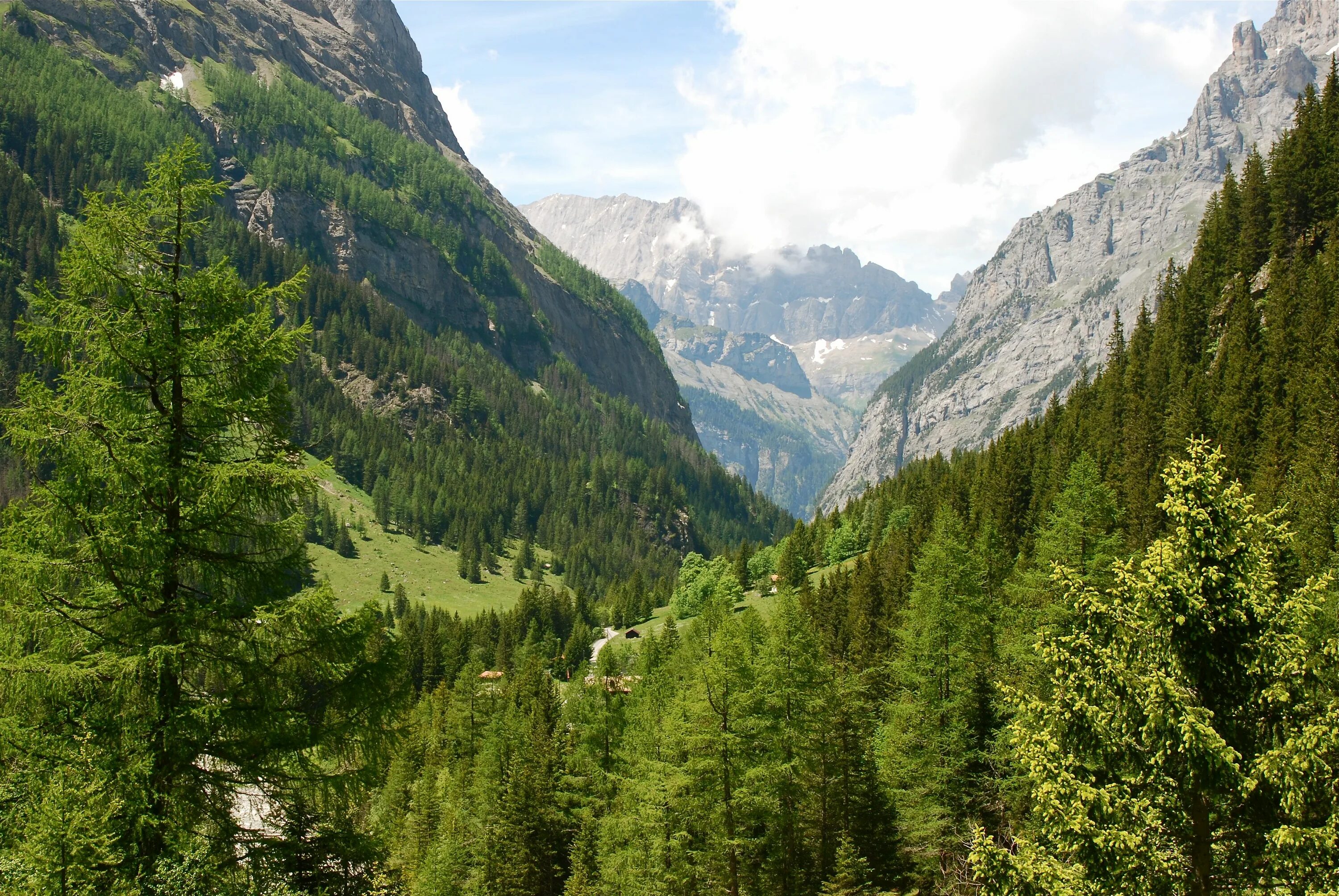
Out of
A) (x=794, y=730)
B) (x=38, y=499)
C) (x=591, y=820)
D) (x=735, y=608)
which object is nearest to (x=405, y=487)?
(x=735, y=608)

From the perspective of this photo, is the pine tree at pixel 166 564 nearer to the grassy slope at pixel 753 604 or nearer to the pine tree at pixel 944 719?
the pine tree at pixel 944 719

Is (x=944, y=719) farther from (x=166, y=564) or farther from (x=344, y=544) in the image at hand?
(x=344, y=544)

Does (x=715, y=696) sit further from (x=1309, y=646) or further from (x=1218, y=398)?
(x=1218, y=398)

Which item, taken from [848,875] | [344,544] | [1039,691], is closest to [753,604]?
[848,875]

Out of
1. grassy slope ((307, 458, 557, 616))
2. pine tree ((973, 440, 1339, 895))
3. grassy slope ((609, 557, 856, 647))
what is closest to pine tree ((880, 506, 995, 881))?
pine tree ((973, 440, 1339, 895))

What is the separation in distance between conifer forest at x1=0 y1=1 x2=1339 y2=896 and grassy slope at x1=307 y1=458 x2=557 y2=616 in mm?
70656

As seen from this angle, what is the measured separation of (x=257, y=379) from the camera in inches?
487

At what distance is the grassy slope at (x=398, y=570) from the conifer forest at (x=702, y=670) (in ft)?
232

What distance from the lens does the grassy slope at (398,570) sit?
135425 mm

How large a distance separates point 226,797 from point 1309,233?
81.4 m

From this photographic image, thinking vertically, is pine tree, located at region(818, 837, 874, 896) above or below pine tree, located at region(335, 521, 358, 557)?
below

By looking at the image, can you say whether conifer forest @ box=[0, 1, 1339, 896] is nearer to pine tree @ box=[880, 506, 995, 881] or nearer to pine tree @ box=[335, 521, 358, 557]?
pine tree @ box=[880, 506, 995, 881]

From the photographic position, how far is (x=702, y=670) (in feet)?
98.2

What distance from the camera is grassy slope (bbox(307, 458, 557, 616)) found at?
135 m
